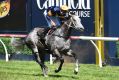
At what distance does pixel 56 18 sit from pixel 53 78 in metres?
1.97

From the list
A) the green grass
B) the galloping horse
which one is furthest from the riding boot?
the green grass

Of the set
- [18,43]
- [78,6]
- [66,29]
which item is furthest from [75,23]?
[78,6]

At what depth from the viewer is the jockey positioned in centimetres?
1276

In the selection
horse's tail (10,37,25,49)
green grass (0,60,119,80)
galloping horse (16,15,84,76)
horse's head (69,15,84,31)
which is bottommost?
green grass (0,60,119,80)

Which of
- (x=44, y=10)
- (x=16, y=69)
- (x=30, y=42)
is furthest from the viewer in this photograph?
(x=44, y=10)

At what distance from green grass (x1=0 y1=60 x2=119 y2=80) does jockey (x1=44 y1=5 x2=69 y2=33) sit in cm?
126

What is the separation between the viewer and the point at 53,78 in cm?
1222

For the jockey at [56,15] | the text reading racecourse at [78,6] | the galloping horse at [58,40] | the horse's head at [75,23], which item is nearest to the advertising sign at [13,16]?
the text reading racecourse at [78,6]

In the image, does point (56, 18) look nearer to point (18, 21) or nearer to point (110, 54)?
point (110, 54)

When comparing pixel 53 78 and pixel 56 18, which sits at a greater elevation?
pixel 56 18

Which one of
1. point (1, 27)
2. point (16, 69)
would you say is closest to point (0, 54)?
point (1, 27)

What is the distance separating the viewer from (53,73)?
1359 centimetres

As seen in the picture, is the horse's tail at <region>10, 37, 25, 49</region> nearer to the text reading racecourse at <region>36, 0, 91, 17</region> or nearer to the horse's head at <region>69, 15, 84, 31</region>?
the horse's head at <region>69, 15, 84, 31</region>

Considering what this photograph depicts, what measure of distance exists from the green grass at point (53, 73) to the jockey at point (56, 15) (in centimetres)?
126
